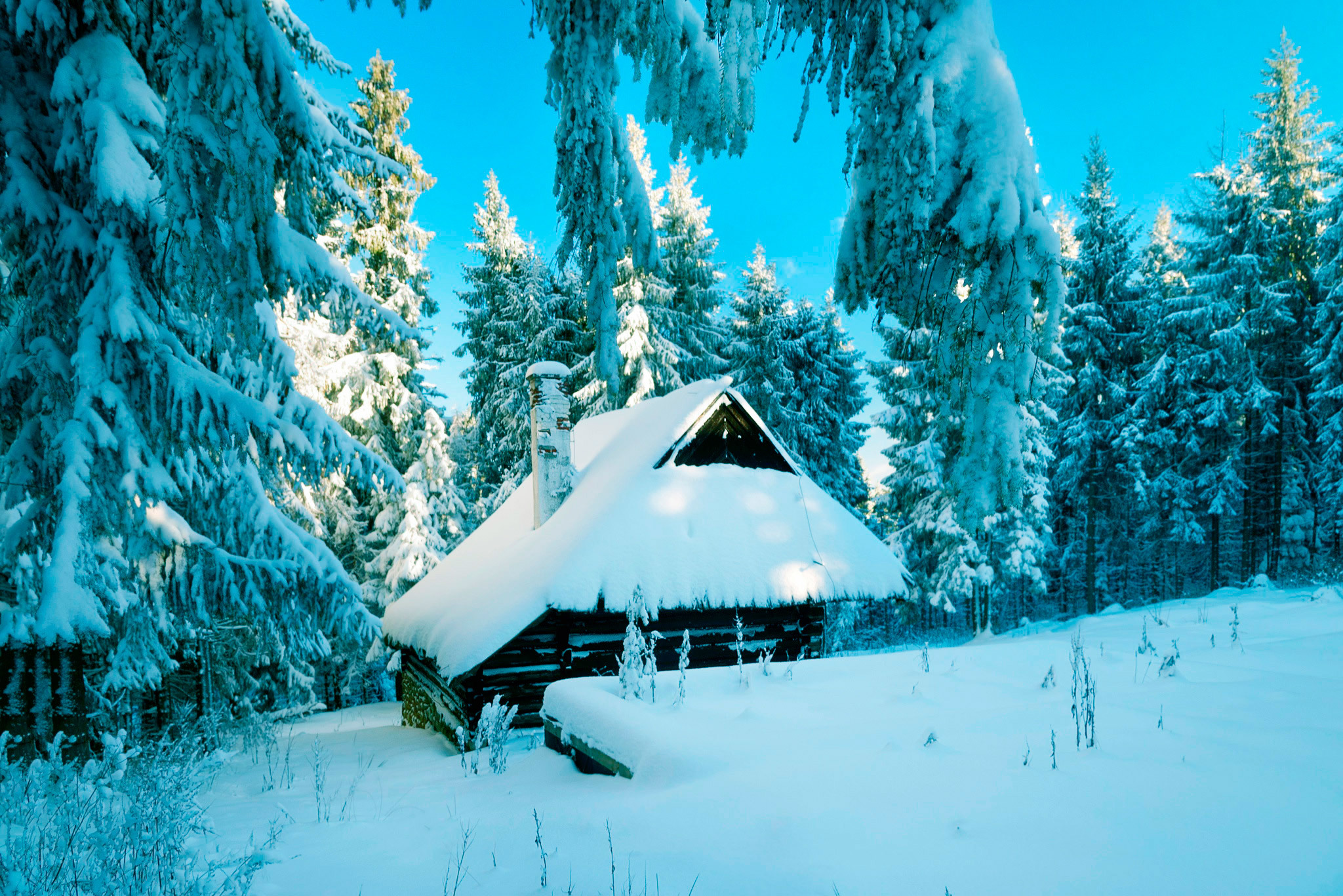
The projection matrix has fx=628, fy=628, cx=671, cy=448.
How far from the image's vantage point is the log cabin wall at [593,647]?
27.6 ft

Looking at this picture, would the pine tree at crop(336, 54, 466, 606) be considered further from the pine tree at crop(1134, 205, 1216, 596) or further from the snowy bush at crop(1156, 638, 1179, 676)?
the pine tree at crop(1134, 205, 1216, 596)

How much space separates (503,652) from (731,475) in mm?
4504

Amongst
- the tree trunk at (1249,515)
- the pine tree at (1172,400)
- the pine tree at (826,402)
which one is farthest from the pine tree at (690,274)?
the tree trunk at (1249,515)

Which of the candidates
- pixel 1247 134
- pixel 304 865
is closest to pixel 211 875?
pixel 304 865

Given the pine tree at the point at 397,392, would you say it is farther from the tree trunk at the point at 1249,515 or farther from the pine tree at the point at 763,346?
the tree trunk at the point at 1249,515

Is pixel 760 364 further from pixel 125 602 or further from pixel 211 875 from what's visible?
pixel 211 875

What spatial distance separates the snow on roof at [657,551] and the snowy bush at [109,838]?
3987 mm

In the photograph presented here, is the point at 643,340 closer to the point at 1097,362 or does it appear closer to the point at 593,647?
the point at 593,647

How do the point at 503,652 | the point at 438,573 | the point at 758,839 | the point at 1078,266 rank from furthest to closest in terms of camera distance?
the point at 1078,266 < the point at 438,573 < the point at 503,652 < the point at 758,839

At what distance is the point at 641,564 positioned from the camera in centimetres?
860

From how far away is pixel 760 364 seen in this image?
2131 centimetres

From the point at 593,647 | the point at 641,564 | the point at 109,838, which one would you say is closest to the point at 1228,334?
the point at 641,564

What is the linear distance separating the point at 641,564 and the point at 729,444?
3155mm

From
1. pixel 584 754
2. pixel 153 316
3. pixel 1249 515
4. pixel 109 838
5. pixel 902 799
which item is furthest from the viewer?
pixel 1249 515
